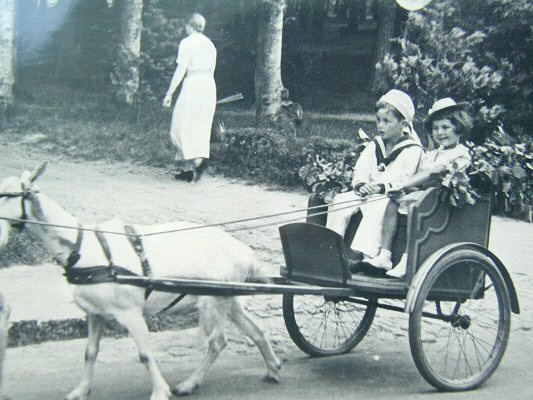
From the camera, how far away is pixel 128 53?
5.93 meters

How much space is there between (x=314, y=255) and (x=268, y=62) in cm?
247

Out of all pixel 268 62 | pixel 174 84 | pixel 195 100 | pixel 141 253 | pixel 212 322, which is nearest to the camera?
pixel 141 253

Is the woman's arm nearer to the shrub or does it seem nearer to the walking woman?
the walking woman

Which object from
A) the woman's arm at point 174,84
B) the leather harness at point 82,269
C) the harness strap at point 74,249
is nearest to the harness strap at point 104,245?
the leather harness at point 82,269

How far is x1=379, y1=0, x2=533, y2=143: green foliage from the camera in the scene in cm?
748

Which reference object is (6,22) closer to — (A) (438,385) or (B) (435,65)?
(A) (438,385)

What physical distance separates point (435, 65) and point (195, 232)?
14.4 feet

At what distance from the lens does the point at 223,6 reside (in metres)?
6.27

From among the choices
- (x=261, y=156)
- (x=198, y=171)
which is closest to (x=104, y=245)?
(x=198, y=171)

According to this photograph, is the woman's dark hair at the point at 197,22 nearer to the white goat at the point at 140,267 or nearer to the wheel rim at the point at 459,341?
the white goat at the point at 140,267

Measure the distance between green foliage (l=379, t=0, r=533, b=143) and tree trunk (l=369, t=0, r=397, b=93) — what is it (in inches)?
3.6

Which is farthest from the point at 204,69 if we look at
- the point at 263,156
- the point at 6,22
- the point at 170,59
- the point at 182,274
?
the point at 182,274

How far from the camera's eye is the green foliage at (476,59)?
295 inches

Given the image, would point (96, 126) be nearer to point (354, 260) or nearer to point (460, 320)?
point (354, 260)
